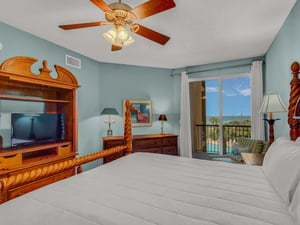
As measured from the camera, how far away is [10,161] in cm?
209

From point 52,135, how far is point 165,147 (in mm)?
2384

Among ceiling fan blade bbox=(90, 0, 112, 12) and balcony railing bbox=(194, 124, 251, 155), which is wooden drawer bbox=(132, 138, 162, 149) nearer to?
balcony railing bbox=(194, 124, 251, 155)

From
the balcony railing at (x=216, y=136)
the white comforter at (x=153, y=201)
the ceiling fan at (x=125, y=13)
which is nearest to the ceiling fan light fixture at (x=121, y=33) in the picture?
the ceiling fan at (x=125, y=13)

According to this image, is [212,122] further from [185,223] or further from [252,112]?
[185,223]

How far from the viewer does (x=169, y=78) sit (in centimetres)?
464

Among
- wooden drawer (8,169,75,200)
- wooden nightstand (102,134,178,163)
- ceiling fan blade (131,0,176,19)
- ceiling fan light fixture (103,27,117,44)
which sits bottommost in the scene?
wooden drawer (8,169,75,200)

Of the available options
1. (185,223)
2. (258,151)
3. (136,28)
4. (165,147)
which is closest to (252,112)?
(258,151)

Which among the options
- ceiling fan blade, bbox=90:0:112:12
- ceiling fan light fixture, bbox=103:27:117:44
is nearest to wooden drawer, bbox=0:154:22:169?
ceiling fan light fixture, bbox=103:27:117:44

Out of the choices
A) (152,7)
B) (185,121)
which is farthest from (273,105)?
(185,121)

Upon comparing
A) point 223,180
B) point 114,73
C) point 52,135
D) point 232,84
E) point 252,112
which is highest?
point 114,73

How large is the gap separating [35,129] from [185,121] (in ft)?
10.5

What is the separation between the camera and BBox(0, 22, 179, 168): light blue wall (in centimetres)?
303

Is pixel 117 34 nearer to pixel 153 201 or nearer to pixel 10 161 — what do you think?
pixel 153 201

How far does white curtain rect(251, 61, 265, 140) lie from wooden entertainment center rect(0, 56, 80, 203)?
11.8 ft
